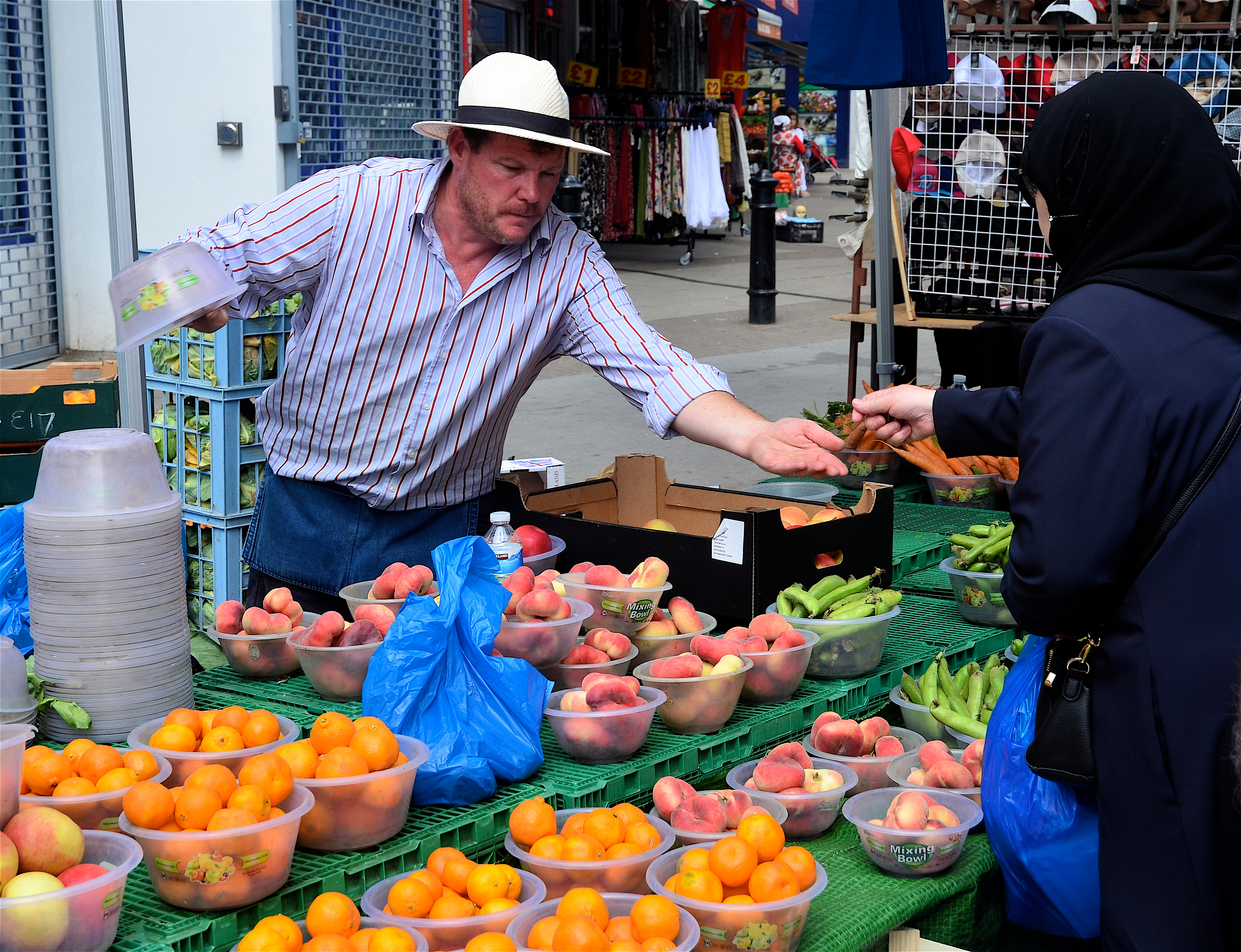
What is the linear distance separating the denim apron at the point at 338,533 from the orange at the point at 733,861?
5.23ft

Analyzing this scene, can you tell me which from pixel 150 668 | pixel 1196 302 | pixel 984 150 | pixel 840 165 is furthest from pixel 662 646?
pixel 840 165

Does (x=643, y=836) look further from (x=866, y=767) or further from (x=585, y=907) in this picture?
(x=866, y=767)

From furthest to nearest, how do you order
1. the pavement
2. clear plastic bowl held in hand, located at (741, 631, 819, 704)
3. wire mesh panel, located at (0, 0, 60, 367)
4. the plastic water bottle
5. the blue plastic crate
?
wire mesh panel, located at (0, 0, 60, 367), the pavement, the blue plastic crate, the plastic water bottle, clear plastic bowl held in hand, located at (741, 631, 819, 704)

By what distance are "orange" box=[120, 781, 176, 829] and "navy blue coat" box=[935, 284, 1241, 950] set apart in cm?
143

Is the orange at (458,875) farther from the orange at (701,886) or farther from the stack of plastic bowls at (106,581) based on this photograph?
the stack of plastic bowls at (106,581)

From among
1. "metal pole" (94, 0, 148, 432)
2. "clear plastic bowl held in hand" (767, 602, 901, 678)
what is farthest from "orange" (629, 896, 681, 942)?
"metal pole" (94, 0, 148, 432)

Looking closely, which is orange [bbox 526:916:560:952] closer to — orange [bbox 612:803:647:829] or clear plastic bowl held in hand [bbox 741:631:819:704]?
orange [bbox 612:803:647:829]

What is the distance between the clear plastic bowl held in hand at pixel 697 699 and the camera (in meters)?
2.55

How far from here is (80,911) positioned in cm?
167

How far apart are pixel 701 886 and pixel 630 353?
1731 mm

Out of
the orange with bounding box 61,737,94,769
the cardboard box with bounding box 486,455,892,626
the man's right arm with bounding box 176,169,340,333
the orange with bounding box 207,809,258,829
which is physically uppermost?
the man's right arm with bounding box 176,169,340,333

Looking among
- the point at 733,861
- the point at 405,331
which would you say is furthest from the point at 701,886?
the point at 405,331

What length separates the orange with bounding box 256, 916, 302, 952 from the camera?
68.9 inches

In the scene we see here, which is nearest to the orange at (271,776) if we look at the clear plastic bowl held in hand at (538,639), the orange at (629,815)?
the orange at (629,815)
